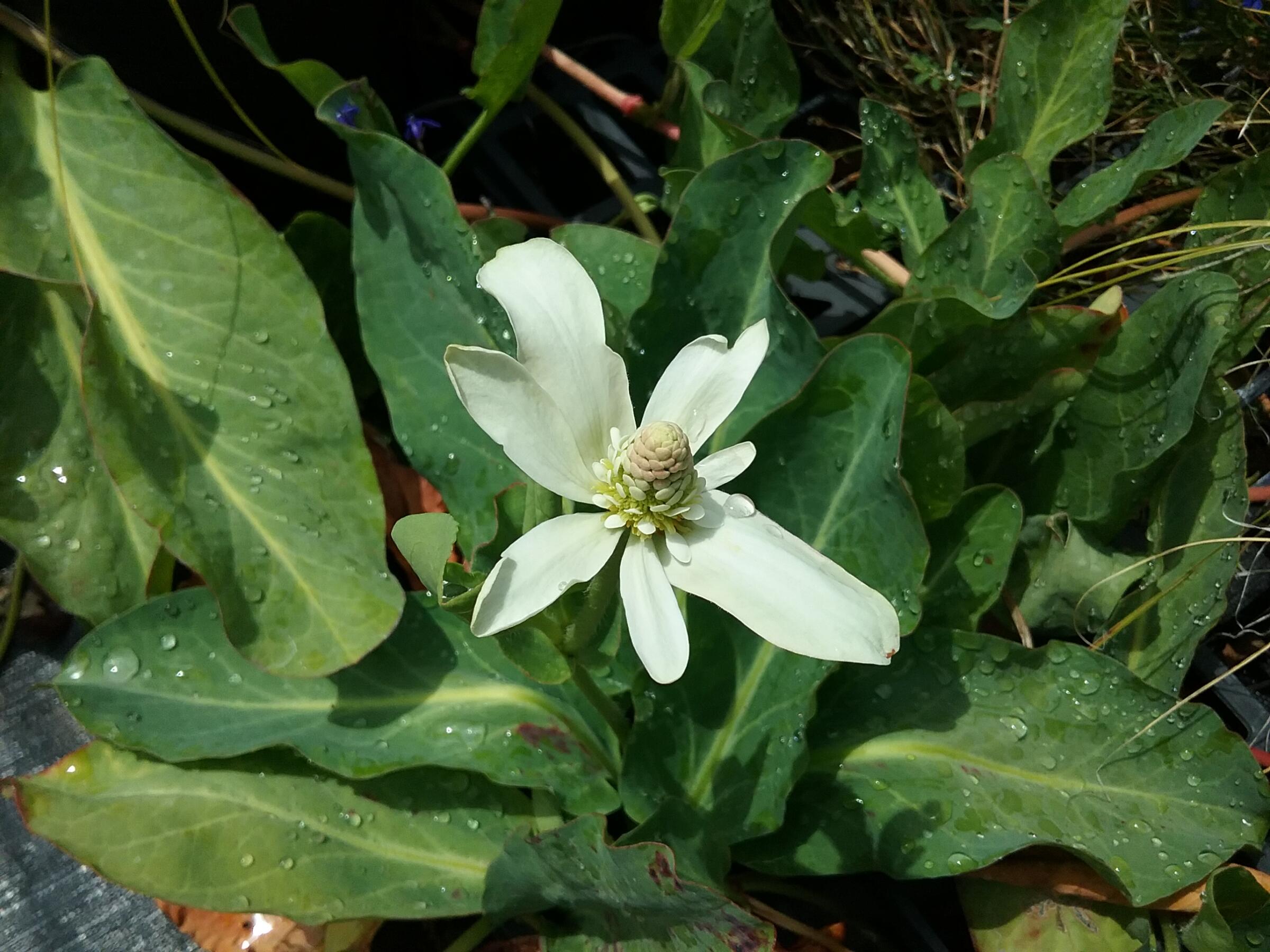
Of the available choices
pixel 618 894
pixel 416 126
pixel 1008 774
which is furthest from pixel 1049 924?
pixel 416 126

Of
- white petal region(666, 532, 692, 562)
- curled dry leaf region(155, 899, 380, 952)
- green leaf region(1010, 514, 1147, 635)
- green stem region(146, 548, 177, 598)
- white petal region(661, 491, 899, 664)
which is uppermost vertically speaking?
white petal region(661, 491, 899, 664)

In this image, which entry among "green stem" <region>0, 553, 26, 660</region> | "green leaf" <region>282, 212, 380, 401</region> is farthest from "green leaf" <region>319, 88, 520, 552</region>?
"green stem" <region>0, 553, 26, 660</region>

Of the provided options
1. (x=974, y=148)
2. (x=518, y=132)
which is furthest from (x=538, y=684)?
(x=518, y=132)

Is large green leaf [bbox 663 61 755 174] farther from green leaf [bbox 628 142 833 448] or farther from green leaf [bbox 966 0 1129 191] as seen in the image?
green leaf [bbox 966 0 1129 191]

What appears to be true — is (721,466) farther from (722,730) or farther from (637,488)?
(722,730)

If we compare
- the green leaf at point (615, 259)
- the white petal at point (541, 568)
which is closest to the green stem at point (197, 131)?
the green leaf at point (615, 259)

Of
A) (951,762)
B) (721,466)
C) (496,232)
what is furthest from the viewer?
(496,232)
